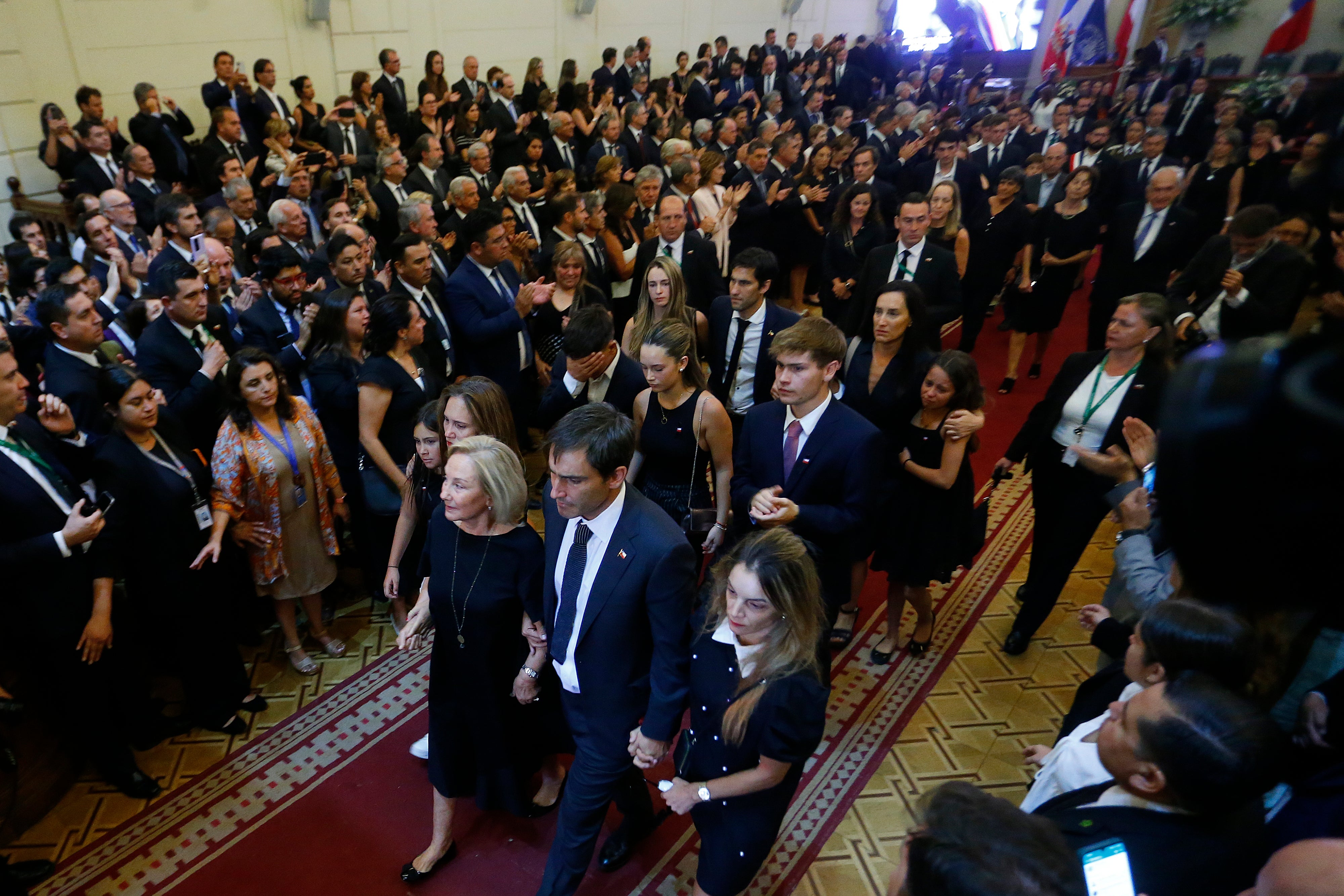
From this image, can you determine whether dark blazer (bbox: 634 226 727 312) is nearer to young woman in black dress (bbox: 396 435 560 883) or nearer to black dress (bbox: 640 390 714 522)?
black dress (bbox: 640 390 714 522)

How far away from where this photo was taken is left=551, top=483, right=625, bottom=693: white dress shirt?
2266 mm

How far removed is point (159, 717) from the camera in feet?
11.0

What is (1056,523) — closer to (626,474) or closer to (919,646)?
(919,646)

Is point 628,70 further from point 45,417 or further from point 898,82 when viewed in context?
point 45,417

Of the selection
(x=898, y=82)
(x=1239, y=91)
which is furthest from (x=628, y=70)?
(x=1239, y=91)

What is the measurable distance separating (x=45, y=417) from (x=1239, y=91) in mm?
14091

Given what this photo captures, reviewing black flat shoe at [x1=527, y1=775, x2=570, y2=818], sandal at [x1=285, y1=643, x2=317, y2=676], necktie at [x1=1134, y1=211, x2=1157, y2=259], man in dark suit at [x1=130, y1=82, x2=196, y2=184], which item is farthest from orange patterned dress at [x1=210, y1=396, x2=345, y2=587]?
necktie at [x1=1134, y1=211, x2=1157, y2=259]

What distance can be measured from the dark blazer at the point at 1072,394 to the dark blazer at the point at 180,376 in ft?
12.3

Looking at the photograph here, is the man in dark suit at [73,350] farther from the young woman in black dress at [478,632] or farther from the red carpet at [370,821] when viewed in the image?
the young woman in black dress at [478,632]

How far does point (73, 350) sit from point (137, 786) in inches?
73.3

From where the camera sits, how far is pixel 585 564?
2.29 meters

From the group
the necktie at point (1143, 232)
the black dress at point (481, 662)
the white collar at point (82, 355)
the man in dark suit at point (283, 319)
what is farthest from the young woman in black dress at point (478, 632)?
the necktie at point (1143, 232)

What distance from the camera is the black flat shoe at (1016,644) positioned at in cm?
396

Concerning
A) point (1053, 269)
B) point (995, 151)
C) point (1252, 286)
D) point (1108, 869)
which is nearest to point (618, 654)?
point (1108, 869)
